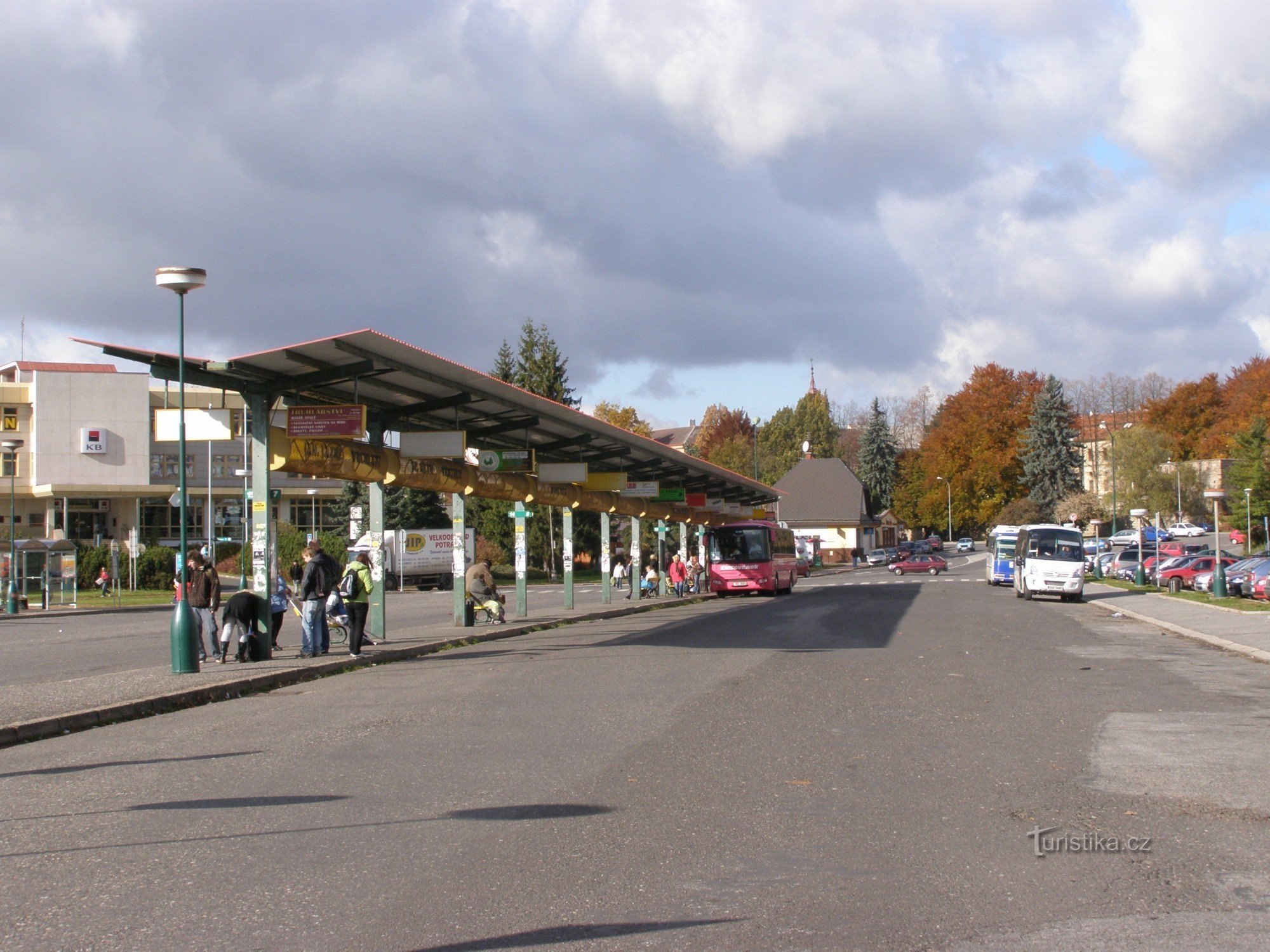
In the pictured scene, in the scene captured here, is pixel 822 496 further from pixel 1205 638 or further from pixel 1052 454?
pixel 1205 638

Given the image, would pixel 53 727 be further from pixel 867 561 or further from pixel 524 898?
pixel 867 561

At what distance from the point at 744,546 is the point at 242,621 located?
30.8m

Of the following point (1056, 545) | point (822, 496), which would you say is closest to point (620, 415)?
point (822, 496)

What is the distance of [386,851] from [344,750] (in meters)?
3.52

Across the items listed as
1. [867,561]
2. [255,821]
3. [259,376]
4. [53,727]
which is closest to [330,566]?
[259,376]

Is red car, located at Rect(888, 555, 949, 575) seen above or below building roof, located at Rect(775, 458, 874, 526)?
below

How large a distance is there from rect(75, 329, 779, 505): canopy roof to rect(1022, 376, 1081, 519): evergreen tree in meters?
71.5

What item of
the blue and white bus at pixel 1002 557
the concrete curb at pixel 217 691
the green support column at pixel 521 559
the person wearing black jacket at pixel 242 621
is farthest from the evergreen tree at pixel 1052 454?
the person wearing black jacket at pixel 242 621

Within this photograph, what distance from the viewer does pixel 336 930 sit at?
512 cm

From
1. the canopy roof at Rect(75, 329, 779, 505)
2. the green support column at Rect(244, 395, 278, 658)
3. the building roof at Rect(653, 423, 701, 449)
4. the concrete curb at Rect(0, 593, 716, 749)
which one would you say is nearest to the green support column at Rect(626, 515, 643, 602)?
the canopy roof at Rect(75, 329, 779, 505)

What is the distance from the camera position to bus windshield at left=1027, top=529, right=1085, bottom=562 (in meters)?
38.0

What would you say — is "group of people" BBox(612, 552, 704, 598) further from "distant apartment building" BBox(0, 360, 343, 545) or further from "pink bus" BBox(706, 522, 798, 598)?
"distant apartment building" BBox(0, 360, 343, 545)

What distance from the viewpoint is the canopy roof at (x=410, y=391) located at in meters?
17.1

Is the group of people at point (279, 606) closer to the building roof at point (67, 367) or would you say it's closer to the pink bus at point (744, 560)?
the pink bus at point (744, 560)
